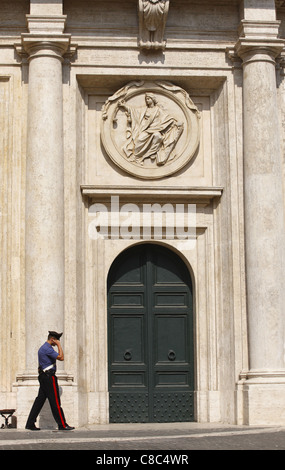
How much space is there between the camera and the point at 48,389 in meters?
15.8

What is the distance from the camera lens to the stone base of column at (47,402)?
16766 mm

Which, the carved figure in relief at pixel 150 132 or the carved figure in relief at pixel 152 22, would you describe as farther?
the carved figure in relief at pixel 150 132

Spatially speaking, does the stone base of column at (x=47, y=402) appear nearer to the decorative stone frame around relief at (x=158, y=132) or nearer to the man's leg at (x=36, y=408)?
the man's leg at (x=36, y=408)

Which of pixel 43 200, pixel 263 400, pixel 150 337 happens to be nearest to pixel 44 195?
pixel 43 200

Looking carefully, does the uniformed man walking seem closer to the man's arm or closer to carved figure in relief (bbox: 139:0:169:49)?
the man's arm

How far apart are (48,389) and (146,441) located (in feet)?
10.0

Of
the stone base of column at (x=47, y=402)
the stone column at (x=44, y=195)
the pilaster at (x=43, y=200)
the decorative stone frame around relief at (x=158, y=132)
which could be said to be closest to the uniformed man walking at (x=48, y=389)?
the stone base of column at (x=47, y=402)

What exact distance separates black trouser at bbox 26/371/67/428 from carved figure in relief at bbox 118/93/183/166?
4.99 meters

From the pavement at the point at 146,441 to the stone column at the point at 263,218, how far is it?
1530 millimetres

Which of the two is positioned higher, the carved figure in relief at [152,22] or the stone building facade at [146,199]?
the carved figure in relief at [152,22]

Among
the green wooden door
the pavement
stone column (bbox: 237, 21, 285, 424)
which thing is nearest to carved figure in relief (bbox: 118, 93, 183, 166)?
stone column (bbox: 237, 21, 285, 424)

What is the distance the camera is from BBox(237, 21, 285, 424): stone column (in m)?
17.6

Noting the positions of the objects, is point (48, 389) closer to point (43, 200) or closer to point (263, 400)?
point (43, 200)
